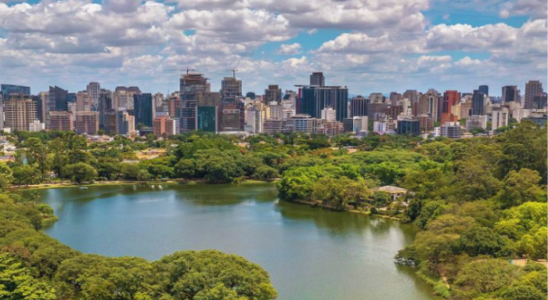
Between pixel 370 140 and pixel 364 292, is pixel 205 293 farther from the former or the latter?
pixel 370 140

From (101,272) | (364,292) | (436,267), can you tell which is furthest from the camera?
(436,267)

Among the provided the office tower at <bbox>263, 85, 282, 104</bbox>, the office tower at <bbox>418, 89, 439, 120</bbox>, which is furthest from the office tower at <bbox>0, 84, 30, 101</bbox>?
the office tower at <bbox>418, 89, 439, 120</bbox>

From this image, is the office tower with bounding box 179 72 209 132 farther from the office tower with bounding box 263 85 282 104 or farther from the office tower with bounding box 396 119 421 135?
the office tower with bounding box 396 119 421 135

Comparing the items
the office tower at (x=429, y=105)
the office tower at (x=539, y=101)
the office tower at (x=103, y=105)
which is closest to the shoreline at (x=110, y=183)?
the office tower at (x=103, y=105)

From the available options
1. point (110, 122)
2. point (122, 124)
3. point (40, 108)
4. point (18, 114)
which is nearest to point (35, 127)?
point (18, 114)

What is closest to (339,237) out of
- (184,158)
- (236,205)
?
(236,205)

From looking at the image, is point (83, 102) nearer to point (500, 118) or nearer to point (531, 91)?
point (500, 118)
